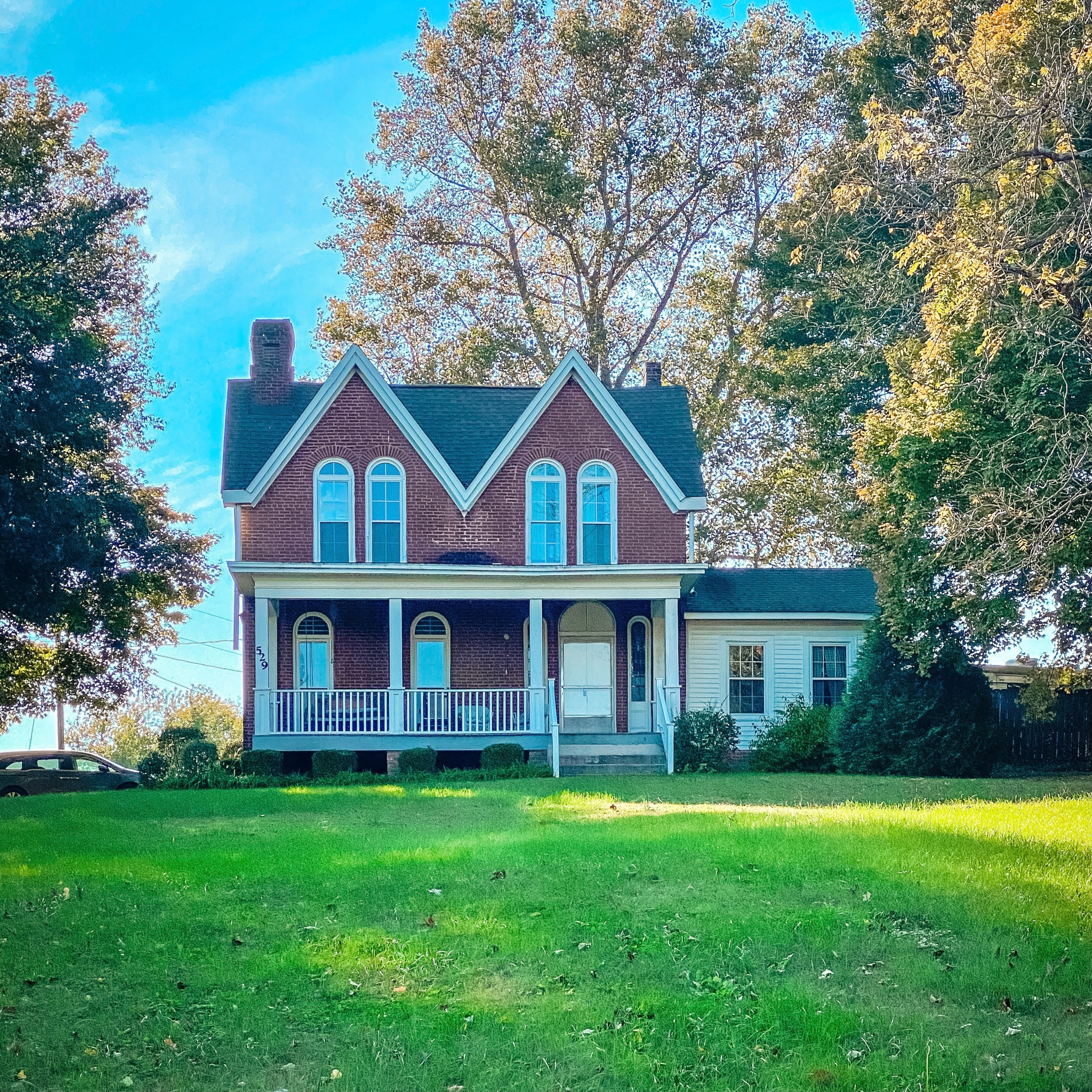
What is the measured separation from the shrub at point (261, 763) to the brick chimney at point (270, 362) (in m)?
8.97

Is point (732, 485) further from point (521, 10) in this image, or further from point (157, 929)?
point (157, 929)

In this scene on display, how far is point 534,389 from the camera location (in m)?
30.3

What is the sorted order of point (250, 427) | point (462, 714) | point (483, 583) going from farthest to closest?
point (250, 427) < point (483, 583) < point (462, 714)

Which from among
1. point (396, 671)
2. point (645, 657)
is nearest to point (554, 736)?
point (396, 671)

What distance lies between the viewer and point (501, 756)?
24.5 meters

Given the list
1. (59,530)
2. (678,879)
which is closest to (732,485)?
(59,530)

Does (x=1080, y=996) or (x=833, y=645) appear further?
(x=833, y=645)

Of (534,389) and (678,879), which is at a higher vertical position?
(534,389)

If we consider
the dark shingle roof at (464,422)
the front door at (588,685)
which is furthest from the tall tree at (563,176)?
the front door at (588,685)

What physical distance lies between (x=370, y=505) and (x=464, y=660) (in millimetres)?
4129

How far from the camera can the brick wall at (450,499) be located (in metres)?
26.4

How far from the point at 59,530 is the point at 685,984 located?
17.3m

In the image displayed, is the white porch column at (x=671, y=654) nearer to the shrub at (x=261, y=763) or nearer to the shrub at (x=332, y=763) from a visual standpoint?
the shrub at (x=332, y=763)

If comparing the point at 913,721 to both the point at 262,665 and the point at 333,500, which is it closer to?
the point at 333,500
